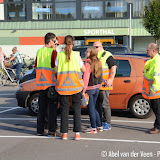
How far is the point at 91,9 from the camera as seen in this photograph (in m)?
30.5

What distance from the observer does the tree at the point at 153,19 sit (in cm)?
2695

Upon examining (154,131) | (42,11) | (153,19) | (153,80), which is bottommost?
(154,131)

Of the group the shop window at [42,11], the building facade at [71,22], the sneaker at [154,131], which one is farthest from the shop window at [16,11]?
the sneaker at [154,131]

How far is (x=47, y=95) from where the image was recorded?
719 cm

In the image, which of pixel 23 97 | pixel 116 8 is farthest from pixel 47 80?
pixel 116 8

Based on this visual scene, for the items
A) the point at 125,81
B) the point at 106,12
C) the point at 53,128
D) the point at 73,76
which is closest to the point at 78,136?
the point at 53,128

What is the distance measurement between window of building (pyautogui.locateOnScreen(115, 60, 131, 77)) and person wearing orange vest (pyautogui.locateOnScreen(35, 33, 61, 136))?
252 centimetres

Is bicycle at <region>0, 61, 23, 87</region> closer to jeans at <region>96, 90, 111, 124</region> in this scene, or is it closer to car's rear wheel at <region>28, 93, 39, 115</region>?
car's rear wheel at <region>28, 93, 39, 115</region>

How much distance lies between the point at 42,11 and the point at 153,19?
9174mm

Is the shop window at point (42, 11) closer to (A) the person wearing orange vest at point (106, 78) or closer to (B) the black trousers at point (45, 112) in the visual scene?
(A) the person wearing orange vest at point (106, 78)

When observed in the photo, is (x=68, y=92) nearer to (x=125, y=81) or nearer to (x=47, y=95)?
(x=47, y=95)

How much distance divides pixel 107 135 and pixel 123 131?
543 millimetres

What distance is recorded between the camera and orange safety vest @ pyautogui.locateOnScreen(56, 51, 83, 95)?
6.93 meters

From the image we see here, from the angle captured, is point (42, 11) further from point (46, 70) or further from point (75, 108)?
point (75, 108)
